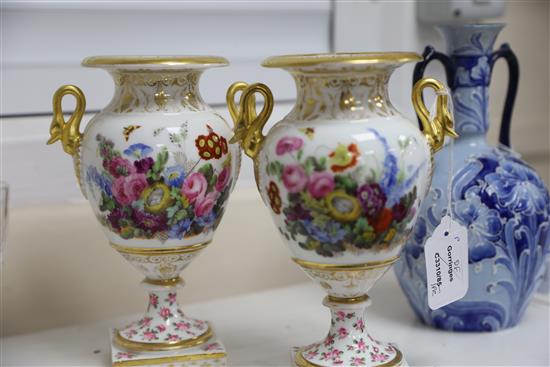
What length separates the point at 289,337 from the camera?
892 millimetres

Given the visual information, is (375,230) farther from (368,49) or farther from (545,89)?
(545,89)

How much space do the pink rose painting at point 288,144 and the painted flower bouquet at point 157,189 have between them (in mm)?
89

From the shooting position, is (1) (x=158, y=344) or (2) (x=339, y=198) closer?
(2) (x=339, y=198)

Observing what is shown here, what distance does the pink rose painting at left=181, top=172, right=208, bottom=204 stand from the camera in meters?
0.75

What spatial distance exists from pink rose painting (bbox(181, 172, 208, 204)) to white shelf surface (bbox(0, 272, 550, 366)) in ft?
0.56

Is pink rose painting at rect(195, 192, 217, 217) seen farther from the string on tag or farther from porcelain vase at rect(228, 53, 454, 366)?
the string on tag

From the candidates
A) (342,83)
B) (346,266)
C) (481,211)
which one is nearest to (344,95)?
(342,83)

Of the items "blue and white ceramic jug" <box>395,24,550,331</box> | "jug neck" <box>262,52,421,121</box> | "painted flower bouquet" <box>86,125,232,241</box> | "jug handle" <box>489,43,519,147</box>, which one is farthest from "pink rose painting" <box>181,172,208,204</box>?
"jug handle" <box>489,43,519,147</box>

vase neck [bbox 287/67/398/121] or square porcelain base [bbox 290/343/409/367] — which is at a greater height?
vase neck [bbox 287/67/398/121]

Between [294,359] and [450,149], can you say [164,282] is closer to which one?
[294,359]

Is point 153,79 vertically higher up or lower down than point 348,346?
higher up

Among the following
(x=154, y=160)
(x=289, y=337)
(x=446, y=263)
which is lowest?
(x=289, y=337)

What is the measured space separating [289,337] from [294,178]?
0.26 meters

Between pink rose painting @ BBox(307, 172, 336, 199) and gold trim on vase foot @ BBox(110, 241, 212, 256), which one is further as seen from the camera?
gold trim on vase foot @ BBox(110, 241, 212, 256)
